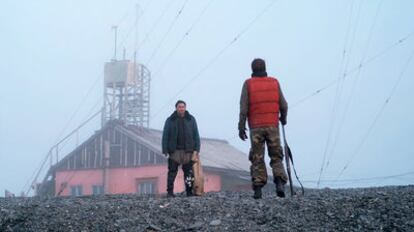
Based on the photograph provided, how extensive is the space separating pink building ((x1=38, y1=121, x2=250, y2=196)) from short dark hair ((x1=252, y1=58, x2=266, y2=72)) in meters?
25.1

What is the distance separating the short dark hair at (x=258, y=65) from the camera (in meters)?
8.86

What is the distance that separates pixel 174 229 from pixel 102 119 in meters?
36.2

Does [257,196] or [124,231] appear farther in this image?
[257,196]

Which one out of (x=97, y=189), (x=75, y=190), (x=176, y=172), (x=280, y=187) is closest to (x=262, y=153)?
(x=280, y=187)

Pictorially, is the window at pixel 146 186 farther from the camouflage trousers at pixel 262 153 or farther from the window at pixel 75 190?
the camouflage trousers at pixel 262 153

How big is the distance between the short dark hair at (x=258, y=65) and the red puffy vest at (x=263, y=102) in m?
0.16

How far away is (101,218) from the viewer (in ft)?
24.0

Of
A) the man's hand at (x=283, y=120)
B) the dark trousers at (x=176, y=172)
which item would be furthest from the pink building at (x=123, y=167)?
the man's hand at (x=283, y=120)

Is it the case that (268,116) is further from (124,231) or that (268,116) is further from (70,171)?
(70,171)

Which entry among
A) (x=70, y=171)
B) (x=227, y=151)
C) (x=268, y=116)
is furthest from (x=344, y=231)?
(x=227, y=151)

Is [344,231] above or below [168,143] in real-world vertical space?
below

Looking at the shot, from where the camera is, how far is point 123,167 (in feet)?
124

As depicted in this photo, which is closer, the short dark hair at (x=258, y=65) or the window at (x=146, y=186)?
the short dark hair at (x=258, y=65)

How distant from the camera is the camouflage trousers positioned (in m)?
8.66
